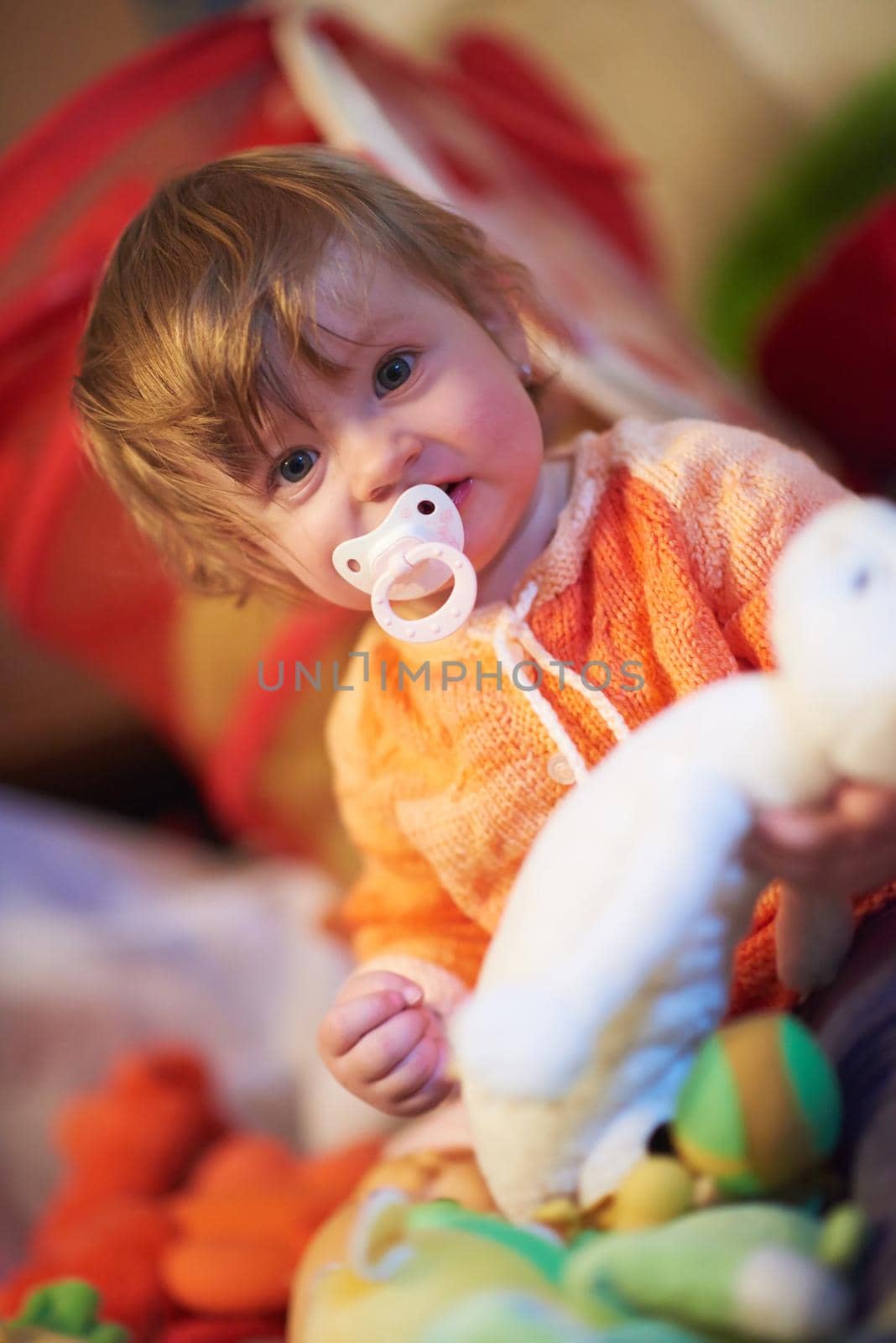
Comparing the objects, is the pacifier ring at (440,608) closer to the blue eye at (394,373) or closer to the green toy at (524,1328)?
the blue eye at (394,373)

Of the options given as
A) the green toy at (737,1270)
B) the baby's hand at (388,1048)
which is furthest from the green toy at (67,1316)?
the green toy at (737,1270)

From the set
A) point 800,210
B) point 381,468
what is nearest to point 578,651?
point 381,468

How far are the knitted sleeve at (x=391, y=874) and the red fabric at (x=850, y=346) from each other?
0.56 metres

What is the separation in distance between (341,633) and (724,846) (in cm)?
31

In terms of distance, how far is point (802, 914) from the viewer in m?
0.42

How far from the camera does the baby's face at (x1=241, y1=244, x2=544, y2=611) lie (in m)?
0.43

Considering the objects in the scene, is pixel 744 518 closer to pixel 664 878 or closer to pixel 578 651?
pixel 578 651

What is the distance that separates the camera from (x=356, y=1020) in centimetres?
49

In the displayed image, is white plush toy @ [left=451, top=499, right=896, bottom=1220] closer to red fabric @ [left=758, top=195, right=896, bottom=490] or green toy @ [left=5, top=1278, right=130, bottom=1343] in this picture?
green toy @ [left=5, top=1278, right=130, bottom=1343]

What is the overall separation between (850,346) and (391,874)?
721mm

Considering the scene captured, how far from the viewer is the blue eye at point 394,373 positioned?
44 cm

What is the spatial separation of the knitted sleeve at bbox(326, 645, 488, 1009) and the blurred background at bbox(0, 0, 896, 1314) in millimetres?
64

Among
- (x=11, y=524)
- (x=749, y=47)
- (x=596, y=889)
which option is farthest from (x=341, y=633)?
(x=749, y=47)

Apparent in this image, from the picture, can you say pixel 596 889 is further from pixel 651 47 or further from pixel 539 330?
pixel 651 47
